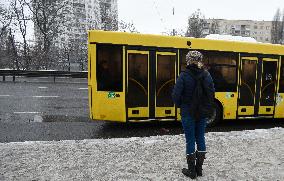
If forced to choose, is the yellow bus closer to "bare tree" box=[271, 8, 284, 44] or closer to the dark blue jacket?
the dark blue jacket

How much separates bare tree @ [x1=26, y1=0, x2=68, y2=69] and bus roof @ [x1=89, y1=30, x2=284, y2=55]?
2659cm

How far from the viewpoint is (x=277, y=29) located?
88.2 m

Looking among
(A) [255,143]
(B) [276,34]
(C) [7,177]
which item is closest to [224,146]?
(A) [255,143]

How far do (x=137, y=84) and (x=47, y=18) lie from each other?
1241 inches

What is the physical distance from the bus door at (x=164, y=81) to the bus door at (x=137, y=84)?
333 millimetres

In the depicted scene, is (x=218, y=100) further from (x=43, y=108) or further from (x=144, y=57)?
(x=43, y=108)

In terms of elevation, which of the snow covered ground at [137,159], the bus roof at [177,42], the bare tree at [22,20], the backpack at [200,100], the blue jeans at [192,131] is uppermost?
the bare tree at [22,20]

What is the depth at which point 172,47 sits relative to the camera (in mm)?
8617

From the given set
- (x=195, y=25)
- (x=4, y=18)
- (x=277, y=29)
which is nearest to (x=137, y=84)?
(x=4, y=18)

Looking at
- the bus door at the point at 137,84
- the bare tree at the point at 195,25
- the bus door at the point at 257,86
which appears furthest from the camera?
the bare tree at the point at 195,25

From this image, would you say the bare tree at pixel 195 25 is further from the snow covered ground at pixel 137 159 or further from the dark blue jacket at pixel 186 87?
Result: the dark blue jacket at pixel 186 87

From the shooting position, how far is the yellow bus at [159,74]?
828 centimetres

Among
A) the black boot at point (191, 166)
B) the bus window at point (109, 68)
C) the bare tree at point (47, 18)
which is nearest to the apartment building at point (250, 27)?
the bare tree at point (47, 18)

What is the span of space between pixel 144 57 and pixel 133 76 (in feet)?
2.09
